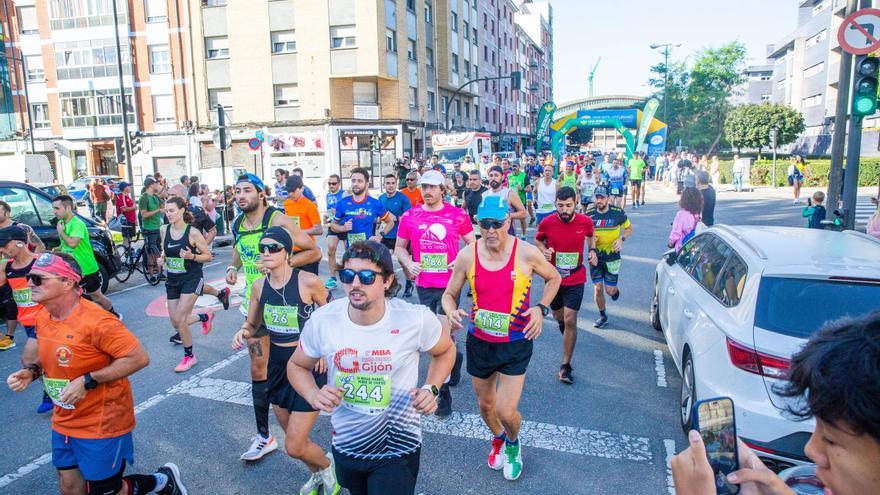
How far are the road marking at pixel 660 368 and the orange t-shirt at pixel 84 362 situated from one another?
489 centimetres

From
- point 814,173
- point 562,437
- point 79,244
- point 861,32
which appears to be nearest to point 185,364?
point 79,244

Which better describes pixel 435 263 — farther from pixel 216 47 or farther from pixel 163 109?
pixel 163 109

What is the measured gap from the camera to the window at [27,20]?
3906cm

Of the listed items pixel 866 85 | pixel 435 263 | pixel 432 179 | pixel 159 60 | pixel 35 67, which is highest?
pixel 35 67

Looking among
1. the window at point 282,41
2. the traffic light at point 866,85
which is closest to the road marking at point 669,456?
the traffic light at point 866,85

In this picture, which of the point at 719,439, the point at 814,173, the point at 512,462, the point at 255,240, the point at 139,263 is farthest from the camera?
the point at 814,173

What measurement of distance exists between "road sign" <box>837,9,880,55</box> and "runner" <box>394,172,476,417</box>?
7089 millimetres

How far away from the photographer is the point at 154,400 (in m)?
5.82

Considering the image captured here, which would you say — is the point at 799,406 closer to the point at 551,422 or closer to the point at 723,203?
the point at 551,422

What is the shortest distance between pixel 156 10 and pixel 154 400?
36.4 m

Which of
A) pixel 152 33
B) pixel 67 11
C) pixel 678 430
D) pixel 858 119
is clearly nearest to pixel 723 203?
pixel 858 119

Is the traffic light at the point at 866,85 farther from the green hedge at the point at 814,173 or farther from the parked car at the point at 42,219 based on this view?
the green hedge at the point at 814,173

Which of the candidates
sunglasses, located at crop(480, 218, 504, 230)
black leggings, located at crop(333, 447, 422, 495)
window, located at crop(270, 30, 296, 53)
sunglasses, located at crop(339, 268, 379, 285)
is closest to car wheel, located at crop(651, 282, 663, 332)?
sunglasses, located at crop(480, 218, 504, 230)

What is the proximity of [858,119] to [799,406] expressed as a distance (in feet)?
34.8
